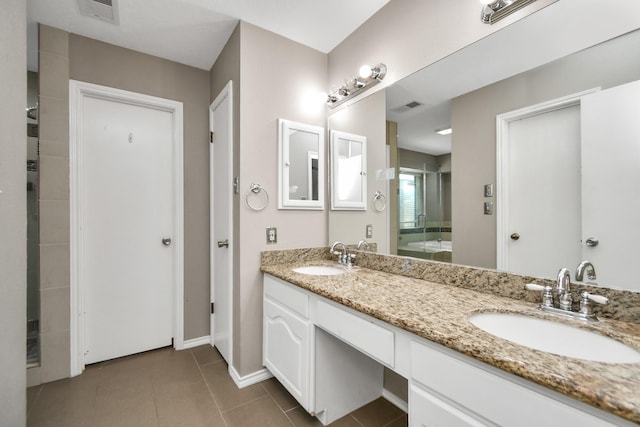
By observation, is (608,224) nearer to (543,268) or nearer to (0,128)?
(543,268)

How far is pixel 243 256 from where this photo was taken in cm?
186

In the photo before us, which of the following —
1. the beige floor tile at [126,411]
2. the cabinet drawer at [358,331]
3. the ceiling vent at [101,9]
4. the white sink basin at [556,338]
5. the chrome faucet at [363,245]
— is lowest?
the beige floor tile at [126,411]

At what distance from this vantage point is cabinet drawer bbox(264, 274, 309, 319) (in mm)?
1491

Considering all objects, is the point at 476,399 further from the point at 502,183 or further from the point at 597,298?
the point at 502,183

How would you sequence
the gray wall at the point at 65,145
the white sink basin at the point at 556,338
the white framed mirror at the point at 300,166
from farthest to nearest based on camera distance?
the white framed mirror at the point at 300,166
the gray wall at the point at 65,145
the white sink basin at the point at 556,338

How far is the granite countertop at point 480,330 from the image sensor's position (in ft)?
1.83

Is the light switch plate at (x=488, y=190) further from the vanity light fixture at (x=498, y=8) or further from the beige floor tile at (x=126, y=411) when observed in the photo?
the beige floor tile at (x=126, y=411)

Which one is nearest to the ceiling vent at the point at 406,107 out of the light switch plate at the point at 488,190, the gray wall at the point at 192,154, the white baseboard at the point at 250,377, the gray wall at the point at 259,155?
the light switch plate at the point at 488,190

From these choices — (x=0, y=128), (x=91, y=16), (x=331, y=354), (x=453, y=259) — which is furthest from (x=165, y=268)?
(x=453, y=259)

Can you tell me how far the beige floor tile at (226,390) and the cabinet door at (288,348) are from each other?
0.17 metres

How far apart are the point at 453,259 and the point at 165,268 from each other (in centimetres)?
222

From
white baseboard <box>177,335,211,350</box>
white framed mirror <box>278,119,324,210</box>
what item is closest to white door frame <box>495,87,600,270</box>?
white framed mirror <box>278,119,324,210</box>

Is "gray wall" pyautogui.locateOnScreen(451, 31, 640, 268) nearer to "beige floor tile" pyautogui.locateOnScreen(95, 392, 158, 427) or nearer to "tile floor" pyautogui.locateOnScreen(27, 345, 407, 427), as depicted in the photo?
"tile floor" pyautogui.locateOnScreen(27, 345, 407, 427)

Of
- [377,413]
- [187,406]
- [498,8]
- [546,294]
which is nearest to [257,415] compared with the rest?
[187,406]
